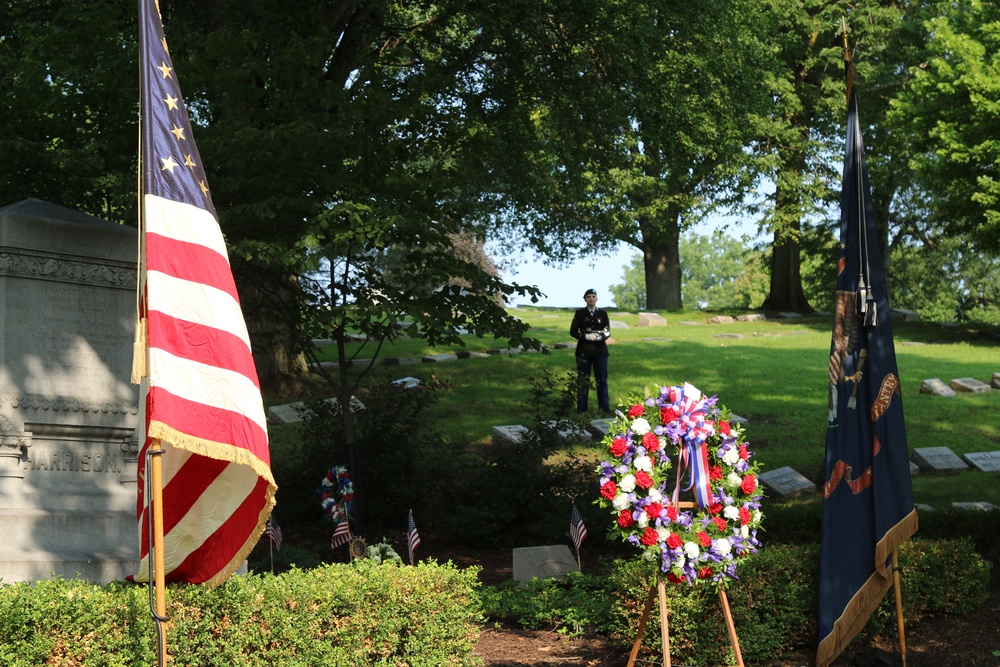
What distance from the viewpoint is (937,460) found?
50.9ft

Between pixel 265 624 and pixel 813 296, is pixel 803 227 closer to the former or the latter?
pixel 813 296

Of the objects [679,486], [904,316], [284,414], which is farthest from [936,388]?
[904,316]

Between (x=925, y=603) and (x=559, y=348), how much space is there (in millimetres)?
19133

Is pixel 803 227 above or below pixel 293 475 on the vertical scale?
above

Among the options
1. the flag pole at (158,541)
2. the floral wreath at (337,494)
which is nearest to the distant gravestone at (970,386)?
the floral wreath at (337,494)


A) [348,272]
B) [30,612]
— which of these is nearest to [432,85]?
[348,272]

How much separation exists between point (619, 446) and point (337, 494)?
6.56m

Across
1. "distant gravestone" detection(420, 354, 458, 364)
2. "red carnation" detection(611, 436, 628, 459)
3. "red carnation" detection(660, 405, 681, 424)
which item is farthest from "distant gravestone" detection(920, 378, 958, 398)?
"red carnation" detection(611, 436, 628, 459)

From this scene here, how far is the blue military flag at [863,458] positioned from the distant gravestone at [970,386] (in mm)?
13799

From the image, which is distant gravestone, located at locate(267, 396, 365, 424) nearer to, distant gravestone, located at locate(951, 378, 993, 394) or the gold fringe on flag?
the gold fringe on flag

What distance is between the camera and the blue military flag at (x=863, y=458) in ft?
28.7

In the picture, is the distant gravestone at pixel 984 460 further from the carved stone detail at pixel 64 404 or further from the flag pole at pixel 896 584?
the carved stone detail at pixel 64 404

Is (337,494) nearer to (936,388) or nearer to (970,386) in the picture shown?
(936,388)

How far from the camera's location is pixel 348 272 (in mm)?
12617
